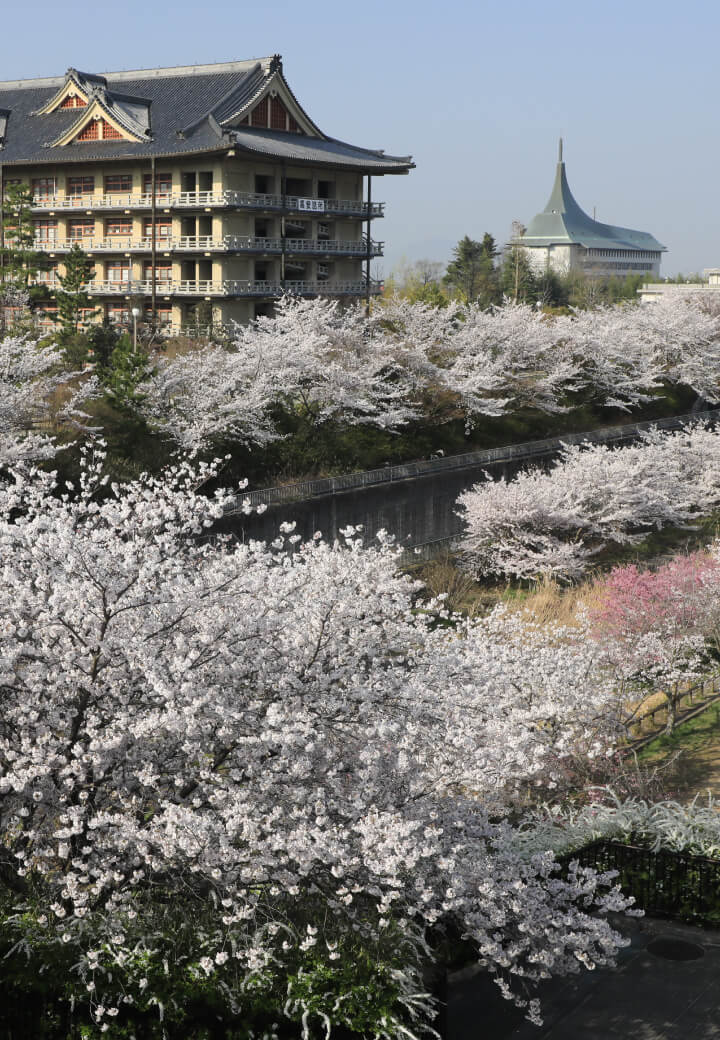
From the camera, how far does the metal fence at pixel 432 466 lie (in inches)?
1204

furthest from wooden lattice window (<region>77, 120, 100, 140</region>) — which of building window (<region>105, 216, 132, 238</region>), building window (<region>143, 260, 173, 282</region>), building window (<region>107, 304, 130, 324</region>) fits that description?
building window (<region>107, 304, 130, 324</region>)

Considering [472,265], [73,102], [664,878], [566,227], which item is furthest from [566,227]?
[664,878]

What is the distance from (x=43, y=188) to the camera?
5294cm

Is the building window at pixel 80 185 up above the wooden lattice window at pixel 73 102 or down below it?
below

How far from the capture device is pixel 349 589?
1082cm

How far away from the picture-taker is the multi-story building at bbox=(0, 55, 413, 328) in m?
48.3

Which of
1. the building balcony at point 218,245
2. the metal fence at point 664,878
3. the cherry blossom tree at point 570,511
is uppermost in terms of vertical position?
the building balcony at point 218,245

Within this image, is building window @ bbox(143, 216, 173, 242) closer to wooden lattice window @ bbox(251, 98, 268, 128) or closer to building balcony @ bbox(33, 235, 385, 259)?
building balcony @ bbox(33, 235, 385, 259)

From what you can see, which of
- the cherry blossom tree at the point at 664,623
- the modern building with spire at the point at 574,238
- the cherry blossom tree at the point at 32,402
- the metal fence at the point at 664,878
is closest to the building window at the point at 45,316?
the cherry blossom tree at the point at 32,402

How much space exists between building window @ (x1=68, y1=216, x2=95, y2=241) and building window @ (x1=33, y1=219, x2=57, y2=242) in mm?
787

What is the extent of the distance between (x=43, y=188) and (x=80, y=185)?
2123mm

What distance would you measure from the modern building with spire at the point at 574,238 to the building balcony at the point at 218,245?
13372 cm

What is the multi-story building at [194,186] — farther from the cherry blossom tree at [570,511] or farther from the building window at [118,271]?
the cherry blossom tree at [570,511]

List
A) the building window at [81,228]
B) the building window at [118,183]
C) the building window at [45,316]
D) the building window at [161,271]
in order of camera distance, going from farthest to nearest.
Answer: the building window at [81,228]
the building window at [118,183]
the building window at [161,271]
the building window at [45,316]
